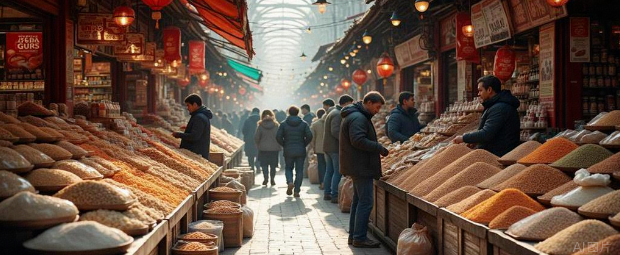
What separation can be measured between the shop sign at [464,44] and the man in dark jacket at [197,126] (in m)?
4.94

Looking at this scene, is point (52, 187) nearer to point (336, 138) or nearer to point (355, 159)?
point (355, 159)

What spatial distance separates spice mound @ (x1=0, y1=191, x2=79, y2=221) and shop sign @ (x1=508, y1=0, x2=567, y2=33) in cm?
716

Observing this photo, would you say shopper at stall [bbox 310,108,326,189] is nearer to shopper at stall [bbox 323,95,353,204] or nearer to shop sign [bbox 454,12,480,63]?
shopper at stall [bbox 323,95,353,204]

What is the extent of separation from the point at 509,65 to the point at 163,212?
22.1ft

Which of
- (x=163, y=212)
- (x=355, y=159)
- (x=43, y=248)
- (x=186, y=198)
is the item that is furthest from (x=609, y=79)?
(x=43, y=248)

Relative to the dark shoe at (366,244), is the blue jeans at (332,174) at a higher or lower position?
higher

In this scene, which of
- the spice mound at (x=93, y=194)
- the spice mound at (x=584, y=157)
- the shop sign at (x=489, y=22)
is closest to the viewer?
the spice mound at (x=93, y=194)

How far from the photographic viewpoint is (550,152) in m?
6.15

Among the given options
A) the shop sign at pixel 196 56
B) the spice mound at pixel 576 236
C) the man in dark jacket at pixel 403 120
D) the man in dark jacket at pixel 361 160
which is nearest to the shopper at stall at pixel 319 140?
the man in dark jacket at pixel 403 120

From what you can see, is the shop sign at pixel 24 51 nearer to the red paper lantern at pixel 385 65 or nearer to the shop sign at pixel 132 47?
the shop sign at pixel 132 47

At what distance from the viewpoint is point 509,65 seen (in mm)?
10555

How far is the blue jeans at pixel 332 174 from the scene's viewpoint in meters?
12.2

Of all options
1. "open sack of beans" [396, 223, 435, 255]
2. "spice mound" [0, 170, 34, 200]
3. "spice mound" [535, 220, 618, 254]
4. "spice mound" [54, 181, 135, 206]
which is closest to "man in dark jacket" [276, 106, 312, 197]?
"open sack of beans" [396, 223, 435, 255]

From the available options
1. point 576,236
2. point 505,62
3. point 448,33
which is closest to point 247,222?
point 505,62
